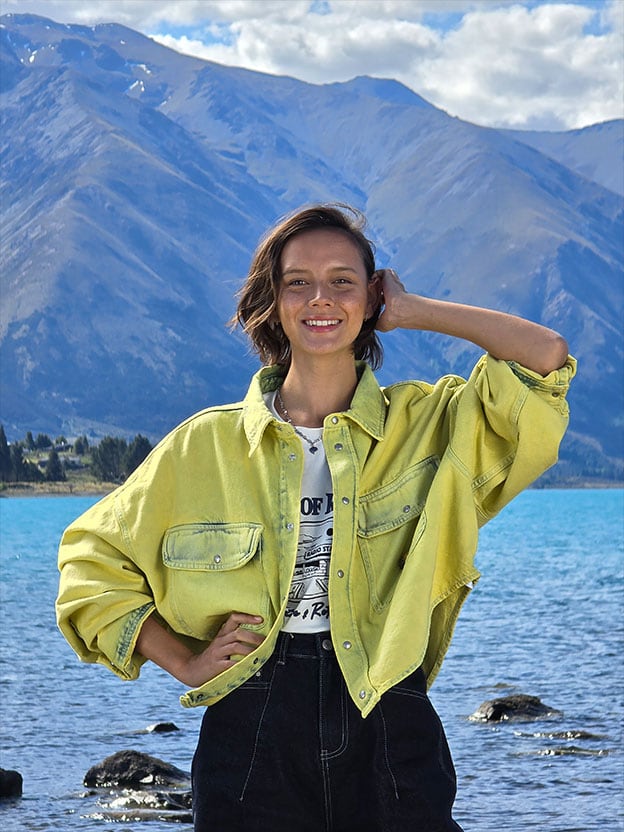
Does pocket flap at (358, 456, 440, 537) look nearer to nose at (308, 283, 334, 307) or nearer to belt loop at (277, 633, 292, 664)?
belt loop at (277, 633, 292, 664)

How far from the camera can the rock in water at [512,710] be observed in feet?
66.3

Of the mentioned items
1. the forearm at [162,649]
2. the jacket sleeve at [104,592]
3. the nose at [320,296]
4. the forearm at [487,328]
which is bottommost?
the forearm at [162,649]

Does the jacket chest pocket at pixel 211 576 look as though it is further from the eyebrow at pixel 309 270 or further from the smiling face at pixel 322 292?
the eyebrow at pixel 309 270

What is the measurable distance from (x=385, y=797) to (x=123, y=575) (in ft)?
3.28

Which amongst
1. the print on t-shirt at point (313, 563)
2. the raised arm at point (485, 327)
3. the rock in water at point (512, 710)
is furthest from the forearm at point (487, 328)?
the rock in water at point (512, 710)

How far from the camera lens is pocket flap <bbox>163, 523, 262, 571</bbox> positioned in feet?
12.9

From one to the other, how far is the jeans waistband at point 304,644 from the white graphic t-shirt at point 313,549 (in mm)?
17

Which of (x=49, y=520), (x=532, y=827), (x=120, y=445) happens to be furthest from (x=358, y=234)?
(x=120, y=445)

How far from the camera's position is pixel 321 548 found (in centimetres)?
394

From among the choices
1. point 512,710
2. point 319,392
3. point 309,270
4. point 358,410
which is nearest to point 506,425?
point 358,410

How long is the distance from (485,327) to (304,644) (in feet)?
3.58

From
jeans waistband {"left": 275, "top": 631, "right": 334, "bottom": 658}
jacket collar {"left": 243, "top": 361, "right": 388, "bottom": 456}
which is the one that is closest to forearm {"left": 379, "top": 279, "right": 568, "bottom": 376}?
jacket collar {"left": 243, "top": 361, "right": 388, "bottom": 456}

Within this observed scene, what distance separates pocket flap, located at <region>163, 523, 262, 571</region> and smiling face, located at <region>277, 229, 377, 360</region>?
605 millimetres

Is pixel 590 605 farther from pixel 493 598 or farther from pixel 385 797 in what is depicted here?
pixel 385 797
